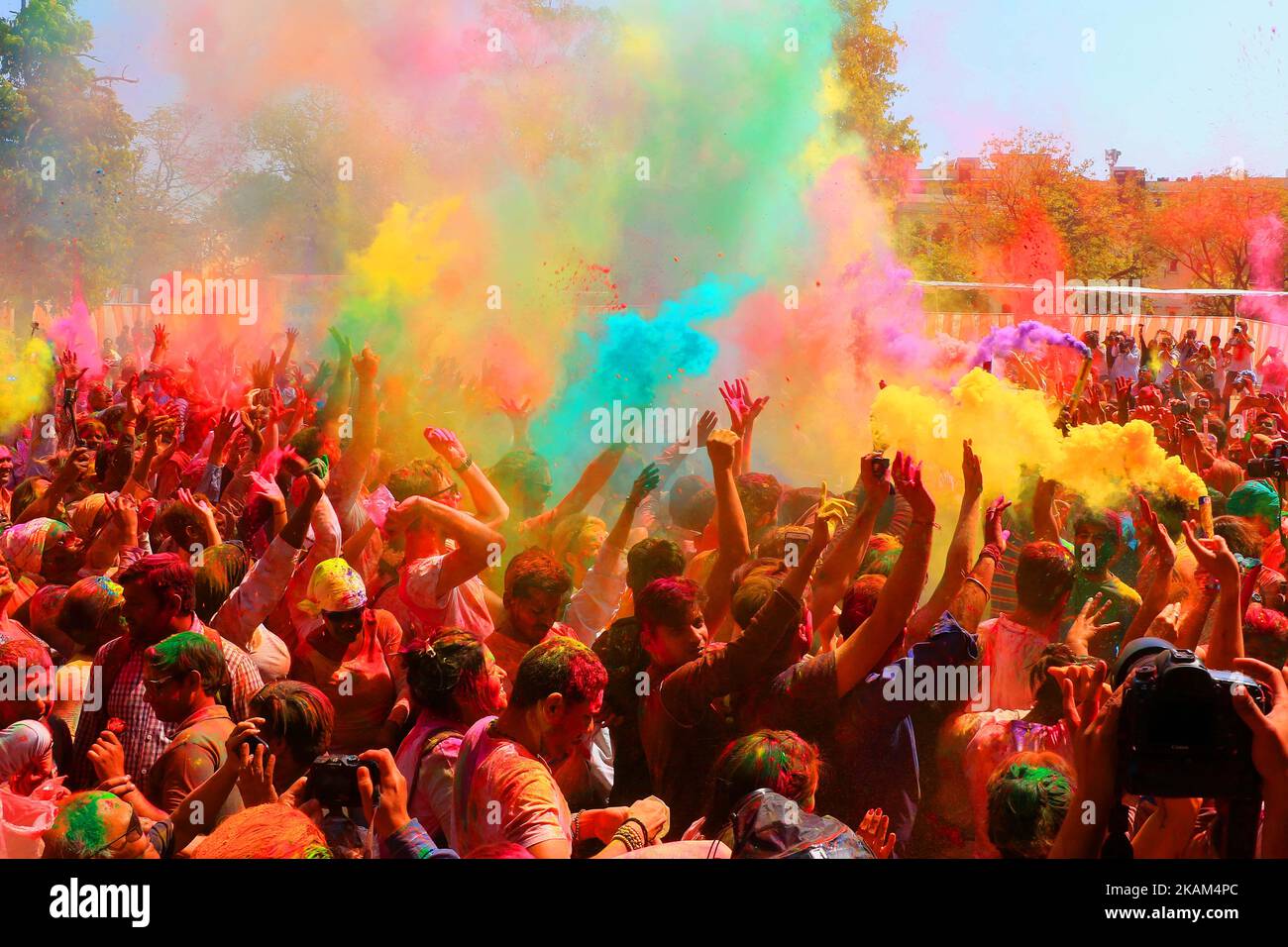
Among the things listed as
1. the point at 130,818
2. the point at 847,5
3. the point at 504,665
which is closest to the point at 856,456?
the point at 504,665

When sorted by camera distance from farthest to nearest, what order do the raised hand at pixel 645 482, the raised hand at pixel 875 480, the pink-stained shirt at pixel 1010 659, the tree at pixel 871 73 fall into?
the tree at pixel 871 73, the raised hand at pixel 645 482, the pink-stained shirt at pixel 1010 659, the raised hand at pixel 875 480

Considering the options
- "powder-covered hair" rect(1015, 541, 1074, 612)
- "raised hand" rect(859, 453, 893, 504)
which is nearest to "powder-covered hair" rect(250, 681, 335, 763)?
"raised hand" rect(859, 453, 893, 504)

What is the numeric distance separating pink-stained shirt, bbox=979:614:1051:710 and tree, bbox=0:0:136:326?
1703 centimetres

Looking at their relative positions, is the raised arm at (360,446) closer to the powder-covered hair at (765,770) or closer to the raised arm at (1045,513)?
the raised arm at (1045,513)

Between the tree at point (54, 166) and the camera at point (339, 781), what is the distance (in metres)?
17.4

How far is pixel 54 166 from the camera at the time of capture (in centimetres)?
1911

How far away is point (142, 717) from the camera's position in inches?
148

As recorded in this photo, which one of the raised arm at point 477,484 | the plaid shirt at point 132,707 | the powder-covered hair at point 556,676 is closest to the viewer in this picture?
the powder-covered hair at point 556,676

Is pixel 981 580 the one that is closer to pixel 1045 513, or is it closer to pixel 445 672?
pixel 1045 513

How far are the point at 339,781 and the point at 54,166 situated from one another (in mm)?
18775

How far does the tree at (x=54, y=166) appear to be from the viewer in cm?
1864

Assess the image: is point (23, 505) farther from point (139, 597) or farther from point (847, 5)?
point (847, 5)

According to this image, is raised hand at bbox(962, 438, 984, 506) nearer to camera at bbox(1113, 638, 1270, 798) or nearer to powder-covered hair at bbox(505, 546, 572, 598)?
powder-covered hair at bbox(505, 546, 572, 598)

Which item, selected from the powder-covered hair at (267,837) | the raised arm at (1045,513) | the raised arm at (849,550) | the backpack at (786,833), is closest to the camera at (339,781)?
the powder-covered hair at (267,837)
